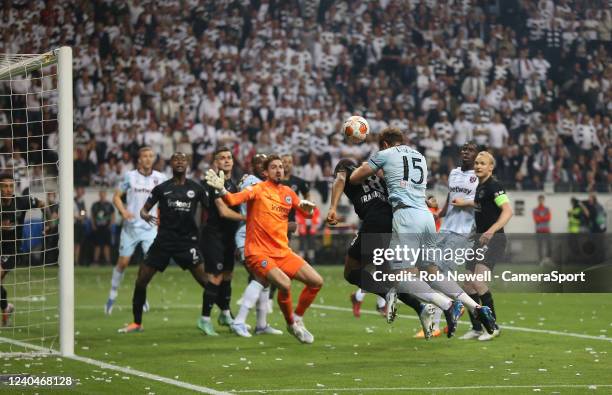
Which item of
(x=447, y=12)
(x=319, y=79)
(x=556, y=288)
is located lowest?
(x=556, y=288)

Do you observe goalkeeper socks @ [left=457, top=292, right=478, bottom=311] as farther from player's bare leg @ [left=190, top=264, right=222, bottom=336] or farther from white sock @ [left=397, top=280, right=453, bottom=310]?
player's bare leg @ [left=190, top=264, right=222, bottom=336]

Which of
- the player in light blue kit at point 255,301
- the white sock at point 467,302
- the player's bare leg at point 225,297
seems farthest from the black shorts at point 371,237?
the player's bare leg at point 225,297

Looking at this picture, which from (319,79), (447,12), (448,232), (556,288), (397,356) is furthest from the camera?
(447,12)

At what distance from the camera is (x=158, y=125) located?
29.1 meters

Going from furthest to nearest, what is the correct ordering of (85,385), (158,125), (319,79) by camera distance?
(319,79)
(158,125)
(85,385)

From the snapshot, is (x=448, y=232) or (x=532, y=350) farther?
(x=448, y=232)

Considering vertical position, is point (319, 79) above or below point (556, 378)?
above

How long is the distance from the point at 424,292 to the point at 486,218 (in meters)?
2.54

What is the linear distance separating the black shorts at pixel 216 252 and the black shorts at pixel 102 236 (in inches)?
533

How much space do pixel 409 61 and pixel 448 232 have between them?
776 inches

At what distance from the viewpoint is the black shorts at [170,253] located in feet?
46.4

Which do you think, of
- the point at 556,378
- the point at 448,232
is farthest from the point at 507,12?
the point at 556,378

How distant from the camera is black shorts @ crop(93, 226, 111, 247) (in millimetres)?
27422

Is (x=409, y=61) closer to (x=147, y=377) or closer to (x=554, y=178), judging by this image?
(x=554, y=178)
